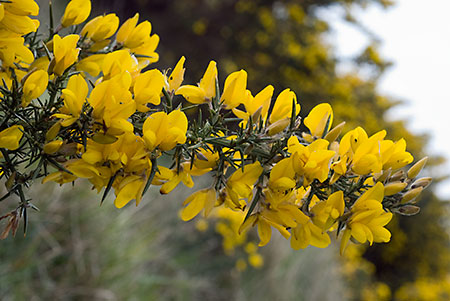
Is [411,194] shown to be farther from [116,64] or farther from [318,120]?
[116,64]

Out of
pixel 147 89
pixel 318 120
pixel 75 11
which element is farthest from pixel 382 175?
pixel 75 11

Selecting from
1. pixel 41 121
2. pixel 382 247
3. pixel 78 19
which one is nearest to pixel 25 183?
pixel 41 121

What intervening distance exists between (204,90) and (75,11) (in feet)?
0.86

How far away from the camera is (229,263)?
383 cm

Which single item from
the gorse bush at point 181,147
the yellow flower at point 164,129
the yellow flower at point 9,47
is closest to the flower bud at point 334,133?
the gorse bush at point 181,147

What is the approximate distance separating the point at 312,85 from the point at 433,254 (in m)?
5.43

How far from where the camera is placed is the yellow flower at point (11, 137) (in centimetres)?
50

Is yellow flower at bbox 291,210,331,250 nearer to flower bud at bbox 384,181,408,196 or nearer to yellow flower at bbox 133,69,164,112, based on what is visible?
flower bud at bbox 384,181,408,196

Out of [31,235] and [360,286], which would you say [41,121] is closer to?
[31,235]

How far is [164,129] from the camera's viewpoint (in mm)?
528

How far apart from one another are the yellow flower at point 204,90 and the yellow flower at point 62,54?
0.17 metres

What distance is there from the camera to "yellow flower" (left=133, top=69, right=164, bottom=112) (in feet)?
1.76

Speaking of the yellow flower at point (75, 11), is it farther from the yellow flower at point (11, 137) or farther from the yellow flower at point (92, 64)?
the yellow flower at point (11, 137)

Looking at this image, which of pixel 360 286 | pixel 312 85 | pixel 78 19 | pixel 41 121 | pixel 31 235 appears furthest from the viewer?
pixel 360 286
